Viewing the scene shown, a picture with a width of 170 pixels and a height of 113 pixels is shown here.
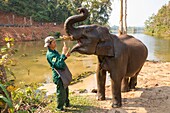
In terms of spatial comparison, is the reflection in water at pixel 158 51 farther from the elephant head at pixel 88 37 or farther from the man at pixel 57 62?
the man at pixel 57 62

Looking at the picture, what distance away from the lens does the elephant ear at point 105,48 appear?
4.41 metres

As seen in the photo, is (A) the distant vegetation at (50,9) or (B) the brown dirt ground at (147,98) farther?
(A) the distant vegetation at (50,9)

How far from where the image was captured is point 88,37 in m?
4.25

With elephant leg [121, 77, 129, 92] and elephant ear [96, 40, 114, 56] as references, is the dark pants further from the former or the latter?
elephant leg [121, 77, 129, 92]

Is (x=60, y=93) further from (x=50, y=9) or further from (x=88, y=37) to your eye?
(x=50, y=9)

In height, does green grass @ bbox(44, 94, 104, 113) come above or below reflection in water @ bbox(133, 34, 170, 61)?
above

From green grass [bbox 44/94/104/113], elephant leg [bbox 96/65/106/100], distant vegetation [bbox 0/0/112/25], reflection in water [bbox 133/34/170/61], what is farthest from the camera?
distant vegetation [bbox 0/0/112/25]

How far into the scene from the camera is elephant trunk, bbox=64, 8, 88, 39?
4.05 meters

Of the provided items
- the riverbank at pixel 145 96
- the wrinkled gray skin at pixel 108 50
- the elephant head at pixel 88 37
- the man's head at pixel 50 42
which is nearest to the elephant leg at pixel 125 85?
the riverbank at pixel 145 96

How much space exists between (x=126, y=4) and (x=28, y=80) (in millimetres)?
8884

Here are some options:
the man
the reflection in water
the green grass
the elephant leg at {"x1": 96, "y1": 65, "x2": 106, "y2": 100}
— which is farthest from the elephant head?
the reflection in water

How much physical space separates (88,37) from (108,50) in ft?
1.81

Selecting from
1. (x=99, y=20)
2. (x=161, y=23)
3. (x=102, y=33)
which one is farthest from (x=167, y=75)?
(x=161, y=23)

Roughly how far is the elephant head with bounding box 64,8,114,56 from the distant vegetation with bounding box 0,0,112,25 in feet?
98.4
